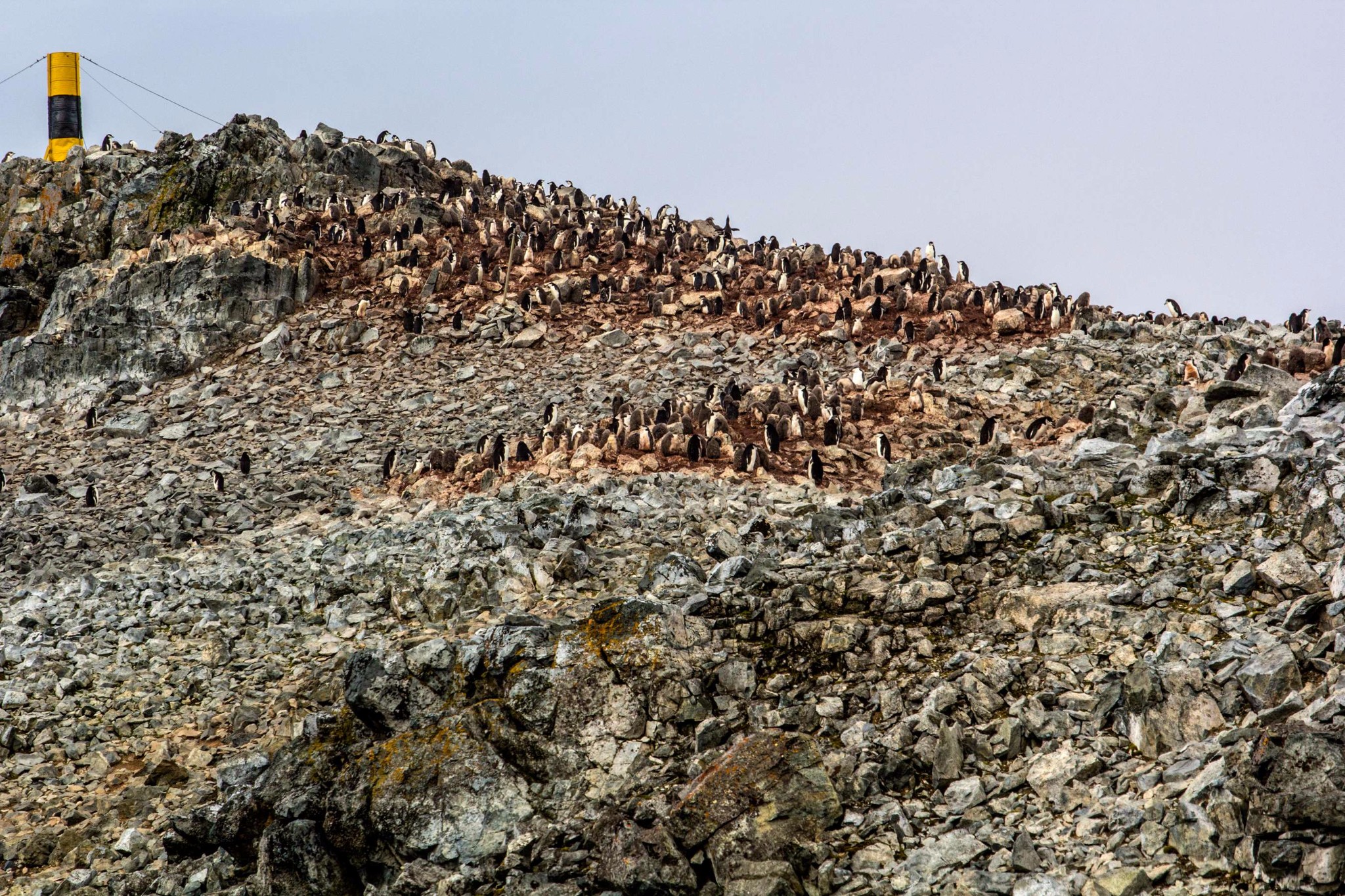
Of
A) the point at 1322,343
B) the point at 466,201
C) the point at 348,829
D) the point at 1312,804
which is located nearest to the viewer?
the point at 1312,804

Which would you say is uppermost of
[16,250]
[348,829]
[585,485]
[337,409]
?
[16,250]

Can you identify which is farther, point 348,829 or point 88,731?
point 88,731

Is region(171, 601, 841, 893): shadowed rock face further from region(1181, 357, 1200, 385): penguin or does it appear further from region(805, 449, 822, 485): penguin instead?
region(1181, 357, 1200, 385): penguin

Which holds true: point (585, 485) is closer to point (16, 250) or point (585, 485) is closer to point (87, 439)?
point (87, 439)

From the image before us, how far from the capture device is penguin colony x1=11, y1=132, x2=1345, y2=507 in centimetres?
1911

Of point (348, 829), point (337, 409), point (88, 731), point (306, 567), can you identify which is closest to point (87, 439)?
point (337, 409)

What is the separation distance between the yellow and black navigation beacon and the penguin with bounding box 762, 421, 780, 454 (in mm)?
29527

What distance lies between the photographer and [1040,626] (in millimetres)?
10719

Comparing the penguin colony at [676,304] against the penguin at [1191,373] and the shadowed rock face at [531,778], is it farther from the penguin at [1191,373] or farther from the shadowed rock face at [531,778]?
the shadowed rock face at [531,778]

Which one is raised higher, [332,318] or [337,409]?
[332,318]

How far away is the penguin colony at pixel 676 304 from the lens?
1911 centimetres

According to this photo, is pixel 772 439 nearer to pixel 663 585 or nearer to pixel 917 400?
pixel 917 400

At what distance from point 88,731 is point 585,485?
7.69 metres

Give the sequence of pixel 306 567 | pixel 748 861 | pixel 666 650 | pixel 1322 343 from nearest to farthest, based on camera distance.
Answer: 1. pixel 748 861
2. pixel 666 650
3. pixel 306 567
4. pixel 1322 343
